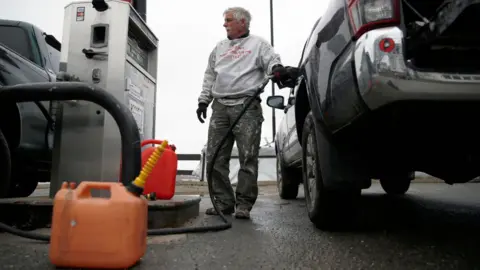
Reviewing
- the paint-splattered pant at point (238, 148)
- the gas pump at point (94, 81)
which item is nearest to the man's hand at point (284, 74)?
the paint-splattered pant at point (238, 148)

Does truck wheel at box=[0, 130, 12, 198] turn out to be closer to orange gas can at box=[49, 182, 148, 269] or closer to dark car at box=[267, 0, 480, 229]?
orange gas can at box=[49, 182, 148, 269]

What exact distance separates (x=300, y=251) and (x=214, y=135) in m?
1.71

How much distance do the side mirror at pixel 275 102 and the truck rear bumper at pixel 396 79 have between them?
248 cm

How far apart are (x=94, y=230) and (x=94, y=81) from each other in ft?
6.56

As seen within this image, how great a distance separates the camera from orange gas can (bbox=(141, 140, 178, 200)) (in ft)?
9.45

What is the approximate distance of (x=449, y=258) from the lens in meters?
1.72

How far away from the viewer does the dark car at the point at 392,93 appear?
57.4 inches

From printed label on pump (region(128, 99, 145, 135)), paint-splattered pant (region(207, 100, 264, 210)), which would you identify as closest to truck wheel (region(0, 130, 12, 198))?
printed label on pump (region(128, 99, 145, 135))

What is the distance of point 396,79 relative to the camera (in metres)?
1.47

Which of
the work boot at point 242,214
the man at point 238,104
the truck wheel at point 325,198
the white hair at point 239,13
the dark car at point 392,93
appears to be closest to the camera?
the dark car at point 392,93

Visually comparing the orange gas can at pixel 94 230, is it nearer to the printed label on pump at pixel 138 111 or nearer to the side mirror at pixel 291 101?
the printed label on pump at pixel 138 111

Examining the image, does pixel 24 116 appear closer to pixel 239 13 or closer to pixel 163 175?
pixel 163 175

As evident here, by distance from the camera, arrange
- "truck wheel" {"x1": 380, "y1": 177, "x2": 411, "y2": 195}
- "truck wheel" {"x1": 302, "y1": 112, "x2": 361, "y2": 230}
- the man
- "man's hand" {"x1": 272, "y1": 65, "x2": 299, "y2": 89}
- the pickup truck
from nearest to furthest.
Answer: "truck wheel" {"x1": 302, "y1": 112, "x2": 361, "y2": 230}
the pickup truck
"man's hand" {"x1": 272, "y1": 65, "x2": 299, "y2": 89}
the man
"truck wheel" {"x1": 380, "y1": 177, "x2": 411, "y2": 195}

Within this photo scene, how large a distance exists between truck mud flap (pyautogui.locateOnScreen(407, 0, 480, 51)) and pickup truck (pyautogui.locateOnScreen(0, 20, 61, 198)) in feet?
6.88
